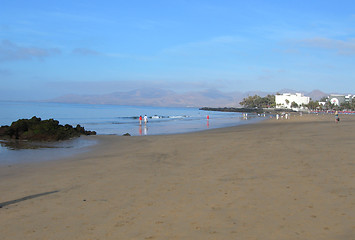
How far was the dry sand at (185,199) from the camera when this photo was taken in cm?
470

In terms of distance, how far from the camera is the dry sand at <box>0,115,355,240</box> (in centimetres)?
470

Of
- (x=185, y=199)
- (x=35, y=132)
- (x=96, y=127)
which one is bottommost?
(x=185, y=199)

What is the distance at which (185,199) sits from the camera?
6340 mm

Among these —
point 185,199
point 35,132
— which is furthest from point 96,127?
point 185,199

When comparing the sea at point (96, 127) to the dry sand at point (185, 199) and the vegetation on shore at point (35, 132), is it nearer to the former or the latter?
the vegetation on shore at point (35, 132)

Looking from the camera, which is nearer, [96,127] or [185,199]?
[185,199]

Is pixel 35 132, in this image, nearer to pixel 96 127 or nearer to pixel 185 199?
pixel 185 199

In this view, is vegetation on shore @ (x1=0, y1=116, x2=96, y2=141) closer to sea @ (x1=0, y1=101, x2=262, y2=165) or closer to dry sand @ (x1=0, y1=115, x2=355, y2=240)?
sea @ (x1=0, y1=101, x2=262, y2=165)

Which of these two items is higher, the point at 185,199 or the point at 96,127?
the point at 96,127

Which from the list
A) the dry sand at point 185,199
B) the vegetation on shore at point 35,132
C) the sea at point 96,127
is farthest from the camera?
the vegetation on shore at point 35,132

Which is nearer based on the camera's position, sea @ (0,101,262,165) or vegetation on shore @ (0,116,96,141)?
sea @ (0,101,262,165)

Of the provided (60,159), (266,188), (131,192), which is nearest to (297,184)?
(266,188)

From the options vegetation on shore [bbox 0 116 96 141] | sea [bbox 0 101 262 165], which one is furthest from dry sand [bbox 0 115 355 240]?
vegetation on shore [bbox 0 116 96 141]

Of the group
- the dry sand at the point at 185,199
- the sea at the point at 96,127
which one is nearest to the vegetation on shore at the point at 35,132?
the sea at the point at 96,127
